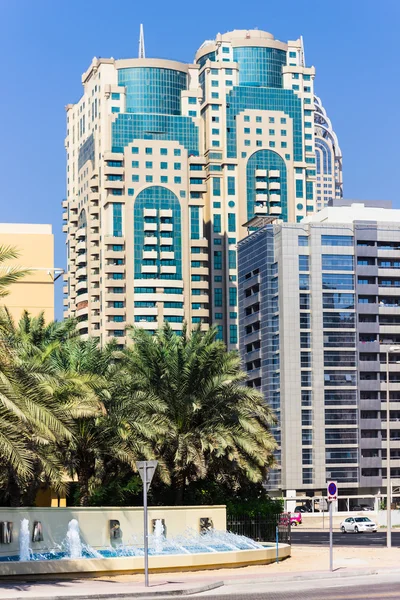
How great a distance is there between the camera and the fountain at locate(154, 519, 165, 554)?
118 ft

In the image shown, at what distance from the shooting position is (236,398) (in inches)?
1917

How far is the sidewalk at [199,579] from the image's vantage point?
89.7 ft

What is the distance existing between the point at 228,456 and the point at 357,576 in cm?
1369

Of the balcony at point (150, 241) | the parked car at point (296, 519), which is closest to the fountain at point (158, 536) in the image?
the parked car at point (296, 519)

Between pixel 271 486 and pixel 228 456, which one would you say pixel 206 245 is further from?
pixel 228 456

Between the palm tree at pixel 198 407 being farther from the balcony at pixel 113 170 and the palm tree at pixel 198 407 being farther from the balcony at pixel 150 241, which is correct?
the balcony at pixel 113 170

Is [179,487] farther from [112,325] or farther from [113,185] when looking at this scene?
[113,185]

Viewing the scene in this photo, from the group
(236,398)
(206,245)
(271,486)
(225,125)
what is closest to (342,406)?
(271,486)

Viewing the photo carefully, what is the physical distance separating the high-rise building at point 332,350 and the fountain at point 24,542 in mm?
107774

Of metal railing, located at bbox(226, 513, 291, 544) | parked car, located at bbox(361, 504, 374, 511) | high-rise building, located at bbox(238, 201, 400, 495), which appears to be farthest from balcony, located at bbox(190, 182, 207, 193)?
metal railing, located at bbox(226, 513, 291, 544)

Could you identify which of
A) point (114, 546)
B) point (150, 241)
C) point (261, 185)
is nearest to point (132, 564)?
point (114, 546)

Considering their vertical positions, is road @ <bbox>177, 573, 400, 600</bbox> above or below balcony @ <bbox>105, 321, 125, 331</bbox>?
below

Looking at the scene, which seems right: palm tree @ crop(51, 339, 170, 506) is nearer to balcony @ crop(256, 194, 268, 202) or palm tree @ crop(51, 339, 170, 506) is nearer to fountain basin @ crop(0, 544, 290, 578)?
Answer: fountain basin @ crop(0, 544, 290, 578)

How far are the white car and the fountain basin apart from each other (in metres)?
39.8
